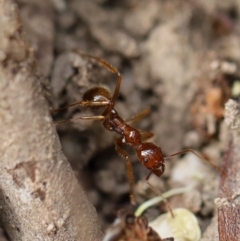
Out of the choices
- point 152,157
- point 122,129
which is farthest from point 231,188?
point 122,129

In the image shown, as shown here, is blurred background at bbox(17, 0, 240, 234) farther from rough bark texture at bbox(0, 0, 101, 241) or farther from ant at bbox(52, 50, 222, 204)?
rough bark texture at bbox(0, 0, 101, 241)

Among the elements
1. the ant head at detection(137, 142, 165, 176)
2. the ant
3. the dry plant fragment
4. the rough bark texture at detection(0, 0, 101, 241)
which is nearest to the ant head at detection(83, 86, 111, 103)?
the ant

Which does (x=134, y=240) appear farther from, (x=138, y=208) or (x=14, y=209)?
(x=138, y=208)

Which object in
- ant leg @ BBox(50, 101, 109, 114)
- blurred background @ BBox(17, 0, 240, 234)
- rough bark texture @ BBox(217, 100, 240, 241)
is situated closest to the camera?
A: rough bark texture @ BBox(217, 100, 240, 241)

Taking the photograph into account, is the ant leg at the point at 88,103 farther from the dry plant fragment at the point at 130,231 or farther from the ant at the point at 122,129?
the dry plant fragment at the point at 130,231

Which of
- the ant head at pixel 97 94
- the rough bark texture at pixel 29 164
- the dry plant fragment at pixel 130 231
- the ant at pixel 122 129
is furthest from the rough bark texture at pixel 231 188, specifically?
→ the ant head at pixel 97 94

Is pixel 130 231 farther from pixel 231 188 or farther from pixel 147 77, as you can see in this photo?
pixel 147 77
